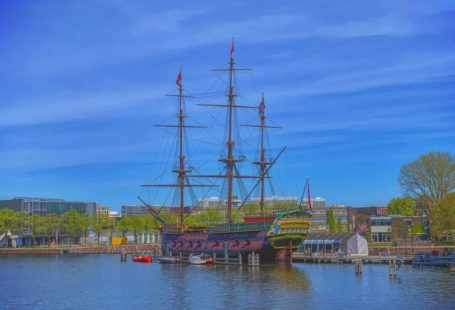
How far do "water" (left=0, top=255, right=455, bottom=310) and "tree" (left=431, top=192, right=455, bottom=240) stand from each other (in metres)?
20.9

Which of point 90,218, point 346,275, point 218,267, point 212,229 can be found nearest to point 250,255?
point 218,267

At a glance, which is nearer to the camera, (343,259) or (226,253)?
(343,259)

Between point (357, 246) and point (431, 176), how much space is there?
23915mm

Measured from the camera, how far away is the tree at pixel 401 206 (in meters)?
178

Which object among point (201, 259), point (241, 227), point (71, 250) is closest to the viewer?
point (241, 227)

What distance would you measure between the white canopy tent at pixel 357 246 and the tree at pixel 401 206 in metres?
70.8

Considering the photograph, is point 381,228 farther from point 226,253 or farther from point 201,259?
point 201,259

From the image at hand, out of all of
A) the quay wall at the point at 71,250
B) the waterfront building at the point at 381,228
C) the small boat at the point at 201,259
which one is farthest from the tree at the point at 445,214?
the quay wall at the point at 71,250

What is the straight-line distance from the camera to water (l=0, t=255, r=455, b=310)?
184ft

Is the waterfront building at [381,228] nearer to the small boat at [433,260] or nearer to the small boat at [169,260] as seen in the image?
the small boat at [433,260]

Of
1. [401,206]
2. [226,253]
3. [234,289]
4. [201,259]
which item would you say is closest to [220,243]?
[226,253]

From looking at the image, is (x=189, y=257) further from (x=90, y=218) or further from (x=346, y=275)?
(x=90, y=218)

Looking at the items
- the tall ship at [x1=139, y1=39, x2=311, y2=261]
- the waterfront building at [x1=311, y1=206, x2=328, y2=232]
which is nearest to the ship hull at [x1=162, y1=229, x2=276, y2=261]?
the tall ship at [x1=139, y1=39, x2=311, y2=261]

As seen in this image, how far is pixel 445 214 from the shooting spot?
10931 cm
